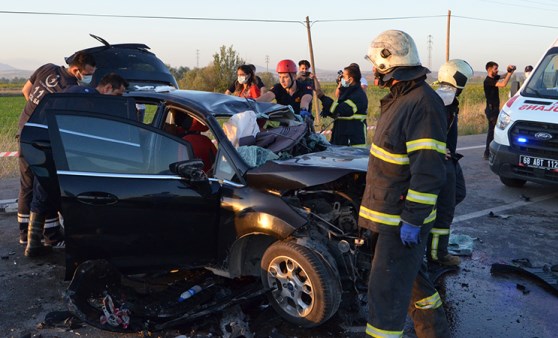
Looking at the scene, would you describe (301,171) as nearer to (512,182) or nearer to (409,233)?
(409,233)

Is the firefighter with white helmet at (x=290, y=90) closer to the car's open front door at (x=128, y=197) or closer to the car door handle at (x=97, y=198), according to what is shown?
the car's open front door at (x=128, y=197)

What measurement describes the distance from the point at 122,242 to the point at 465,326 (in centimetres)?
258

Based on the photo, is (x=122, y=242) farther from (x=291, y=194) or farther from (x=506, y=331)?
(x=506, y=331)

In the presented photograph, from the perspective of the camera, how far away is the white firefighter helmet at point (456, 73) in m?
4.77

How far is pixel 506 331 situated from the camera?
3.79 metres

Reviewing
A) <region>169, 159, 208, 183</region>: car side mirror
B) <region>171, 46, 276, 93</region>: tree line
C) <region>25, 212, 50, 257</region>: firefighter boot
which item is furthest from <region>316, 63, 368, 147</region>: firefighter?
<region>171, 46, 276, 93</region>: tree line

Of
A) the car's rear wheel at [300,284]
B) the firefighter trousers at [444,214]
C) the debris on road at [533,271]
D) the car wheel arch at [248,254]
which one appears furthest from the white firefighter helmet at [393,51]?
the debris on road at [533,271]

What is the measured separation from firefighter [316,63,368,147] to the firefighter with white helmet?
1.05 feet

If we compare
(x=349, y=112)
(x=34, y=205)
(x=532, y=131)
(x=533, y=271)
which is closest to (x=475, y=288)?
(x=533, y=271)

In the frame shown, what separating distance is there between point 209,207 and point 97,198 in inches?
31.5

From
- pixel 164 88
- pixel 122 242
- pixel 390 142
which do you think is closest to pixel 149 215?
pixel 122 242

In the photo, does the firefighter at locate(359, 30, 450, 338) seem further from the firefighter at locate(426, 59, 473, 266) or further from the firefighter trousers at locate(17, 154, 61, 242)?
the firefighter trousers at locate(17, 154, 61, 242)

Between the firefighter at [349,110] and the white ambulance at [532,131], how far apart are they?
2046mm

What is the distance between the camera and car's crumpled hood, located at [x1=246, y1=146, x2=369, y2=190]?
3672mm
